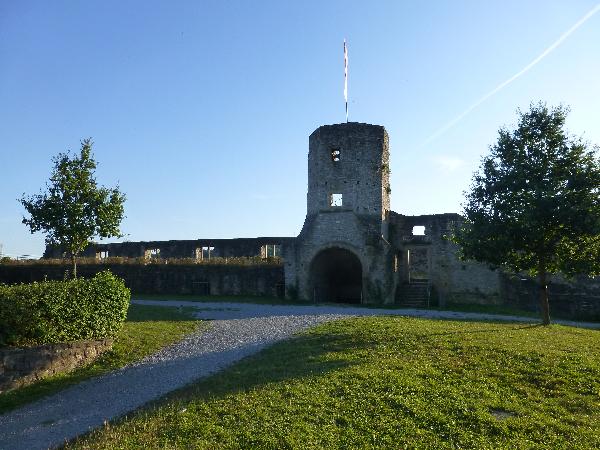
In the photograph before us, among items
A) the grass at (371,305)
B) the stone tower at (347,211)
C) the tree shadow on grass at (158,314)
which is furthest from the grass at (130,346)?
the stone tower at (347,211)

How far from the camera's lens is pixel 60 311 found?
473 inches

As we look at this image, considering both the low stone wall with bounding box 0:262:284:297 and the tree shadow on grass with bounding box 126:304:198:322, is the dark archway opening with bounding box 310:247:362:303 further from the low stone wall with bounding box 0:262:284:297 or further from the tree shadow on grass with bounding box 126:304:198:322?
the tree shadow on grass with bounding box 126:304:198:322

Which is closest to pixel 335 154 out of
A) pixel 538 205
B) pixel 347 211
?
pixel 347 211

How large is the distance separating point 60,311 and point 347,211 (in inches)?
631

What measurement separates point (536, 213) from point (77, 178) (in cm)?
1978

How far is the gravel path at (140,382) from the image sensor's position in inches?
329

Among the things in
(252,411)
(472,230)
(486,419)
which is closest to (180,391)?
(252,411)

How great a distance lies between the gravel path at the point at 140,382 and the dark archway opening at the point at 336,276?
310 inches

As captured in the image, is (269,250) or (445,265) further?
(269,250)

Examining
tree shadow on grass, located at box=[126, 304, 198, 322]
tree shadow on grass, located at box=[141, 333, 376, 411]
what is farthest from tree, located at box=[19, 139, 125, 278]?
Answer: tree shadow on grass, located at box=[141, 333, 376, 411]

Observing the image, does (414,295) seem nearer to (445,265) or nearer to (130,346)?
(445,265)

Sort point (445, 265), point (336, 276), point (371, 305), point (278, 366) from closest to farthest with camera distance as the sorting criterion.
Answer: point (278, 366)
point (371, 305)
point (445, 265)
point (336, 276)

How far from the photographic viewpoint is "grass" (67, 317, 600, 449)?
702 centimetres

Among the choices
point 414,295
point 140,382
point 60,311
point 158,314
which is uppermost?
point 60,311
